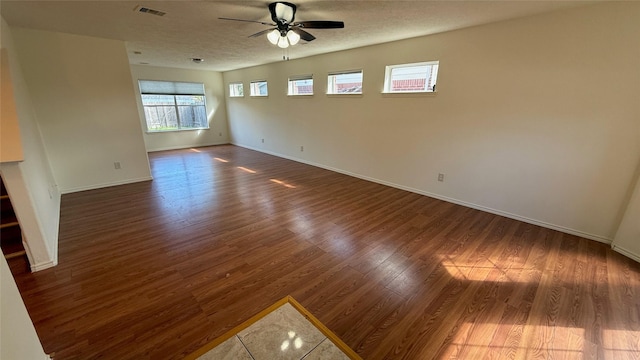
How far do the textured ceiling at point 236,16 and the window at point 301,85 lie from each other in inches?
55.4

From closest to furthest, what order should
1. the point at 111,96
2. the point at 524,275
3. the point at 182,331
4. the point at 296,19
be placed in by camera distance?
the point at 182,331 < the point at 524,275 < the point at 296,19 < the point at 111,96

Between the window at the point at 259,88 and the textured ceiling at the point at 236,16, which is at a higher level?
the textured ceiling at the point at 236,16

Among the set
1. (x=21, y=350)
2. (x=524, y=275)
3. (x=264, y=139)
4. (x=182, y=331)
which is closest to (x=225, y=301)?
(x=182, y=331)

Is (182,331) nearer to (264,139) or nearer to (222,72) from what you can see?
(264,139)

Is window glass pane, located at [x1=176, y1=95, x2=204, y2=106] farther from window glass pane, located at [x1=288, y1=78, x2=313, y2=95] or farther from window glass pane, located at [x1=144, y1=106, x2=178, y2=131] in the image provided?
window glass pane, located at [x1=288, y1=78, x2=313, y2=95]

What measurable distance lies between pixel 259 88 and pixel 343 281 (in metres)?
6.68

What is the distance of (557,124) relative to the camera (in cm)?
290

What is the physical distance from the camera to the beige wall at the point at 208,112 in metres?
7.30

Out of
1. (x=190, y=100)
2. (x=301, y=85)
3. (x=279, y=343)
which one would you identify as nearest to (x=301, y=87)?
(x=301, y=85)

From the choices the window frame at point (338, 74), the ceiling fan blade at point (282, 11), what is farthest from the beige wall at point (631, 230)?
the ceiling fan blade at point (282, 11)

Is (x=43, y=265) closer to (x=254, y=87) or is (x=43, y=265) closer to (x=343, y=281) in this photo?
(x=343, y=281)

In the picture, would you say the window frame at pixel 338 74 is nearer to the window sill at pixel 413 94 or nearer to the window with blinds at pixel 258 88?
the window sill at pixel 413 94

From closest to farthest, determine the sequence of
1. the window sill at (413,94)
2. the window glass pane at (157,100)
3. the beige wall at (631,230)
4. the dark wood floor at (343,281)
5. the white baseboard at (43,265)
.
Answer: the dark wood floor at (343,281) < the white baseboard at (43,265) < the beige wall at (631,230) < the window sill at (413,94) < the window glass pane at (157,100)

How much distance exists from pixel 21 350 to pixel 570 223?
475 centimetres
